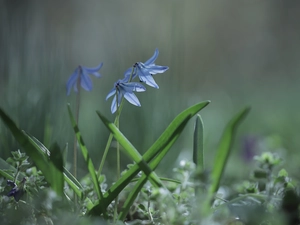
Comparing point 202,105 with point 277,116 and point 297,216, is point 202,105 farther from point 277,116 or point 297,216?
point 277,116

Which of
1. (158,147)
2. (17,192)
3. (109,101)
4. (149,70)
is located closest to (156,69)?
(149,70)

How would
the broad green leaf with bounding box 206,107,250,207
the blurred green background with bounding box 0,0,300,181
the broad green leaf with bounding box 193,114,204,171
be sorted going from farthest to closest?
the blurred green background with bounding box 0,0,300,181, the broad green leaf with bounding box 193,114,204,171, the broad green leaf with bounding box 206,107,250,207

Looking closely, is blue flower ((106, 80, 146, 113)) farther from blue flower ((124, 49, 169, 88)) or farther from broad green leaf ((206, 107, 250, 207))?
broad green leaf ((206, 107, 250, 207))

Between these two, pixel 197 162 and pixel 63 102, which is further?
pixel 63 102

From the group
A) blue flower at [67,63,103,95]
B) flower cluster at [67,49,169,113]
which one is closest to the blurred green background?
blue flower at [67,63,103,95]

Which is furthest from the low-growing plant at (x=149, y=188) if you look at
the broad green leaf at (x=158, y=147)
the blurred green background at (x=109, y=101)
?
the blurred green background at (x=109, y=101)

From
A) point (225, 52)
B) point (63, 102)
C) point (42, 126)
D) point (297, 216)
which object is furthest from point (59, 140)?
point (225, 52)

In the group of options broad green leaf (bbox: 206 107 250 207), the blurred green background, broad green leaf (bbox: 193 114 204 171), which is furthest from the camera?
the blurred green background

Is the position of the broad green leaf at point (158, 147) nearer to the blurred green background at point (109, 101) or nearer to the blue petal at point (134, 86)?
the blue petal at point (134, 86)
